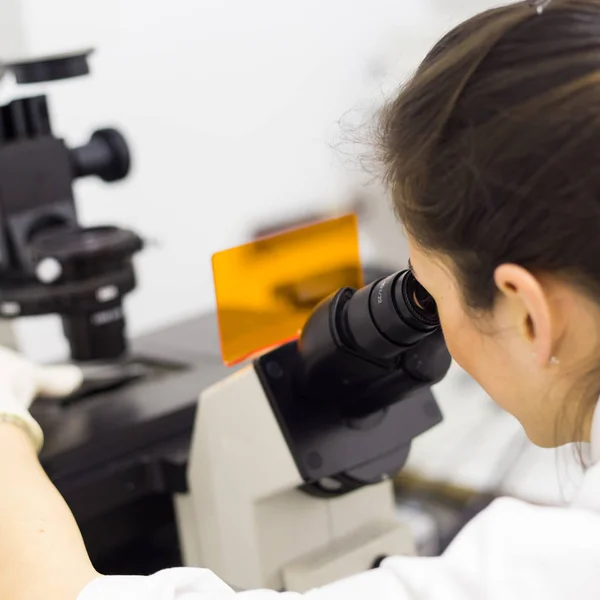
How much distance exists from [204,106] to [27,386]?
3.20 ft

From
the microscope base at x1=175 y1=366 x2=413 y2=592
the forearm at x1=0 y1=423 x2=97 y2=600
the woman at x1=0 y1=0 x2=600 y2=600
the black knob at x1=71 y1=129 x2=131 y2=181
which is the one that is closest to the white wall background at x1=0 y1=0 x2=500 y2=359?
the black knob at x1=71 y1=129 x2=131 y2=181

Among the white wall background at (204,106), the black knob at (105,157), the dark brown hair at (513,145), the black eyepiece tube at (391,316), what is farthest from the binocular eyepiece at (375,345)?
the white wall background at (204,106)

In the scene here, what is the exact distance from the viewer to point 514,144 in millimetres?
530

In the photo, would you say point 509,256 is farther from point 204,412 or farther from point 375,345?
point 204,412

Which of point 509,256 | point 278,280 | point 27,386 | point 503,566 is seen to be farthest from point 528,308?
point 27,386

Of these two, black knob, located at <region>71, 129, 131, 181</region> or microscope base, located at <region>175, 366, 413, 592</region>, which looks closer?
microscope base, located at <region>175, 366, 413, 592</region>

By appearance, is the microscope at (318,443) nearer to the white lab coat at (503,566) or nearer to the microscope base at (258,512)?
the microscope base at (258,512)

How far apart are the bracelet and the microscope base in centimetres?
15

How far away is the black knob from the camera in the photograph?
111 centimetres

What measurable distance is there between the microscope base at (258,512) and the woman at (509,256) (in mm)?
245

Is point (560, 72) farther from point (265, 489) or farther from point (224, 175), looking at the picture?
point (224, 175)

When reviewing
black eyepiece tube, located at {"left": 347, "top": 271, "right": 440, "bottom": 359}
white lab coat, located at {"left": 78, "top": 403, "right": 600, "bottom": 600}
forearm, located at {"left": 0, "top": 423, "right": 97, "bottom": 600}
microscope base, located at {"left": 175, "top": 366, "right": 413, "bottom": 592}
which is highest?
black eyepiece tube, located at {"left": 347, "top": 271, "right": 440, "bottom": 359}

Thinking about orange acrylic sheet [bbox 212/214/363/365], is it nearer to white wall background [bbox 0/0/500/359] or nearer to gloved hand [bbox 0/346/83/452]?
gloved hand [bbox 0/346/83/452]

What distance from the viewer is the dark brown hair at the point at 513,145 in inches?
20.6
